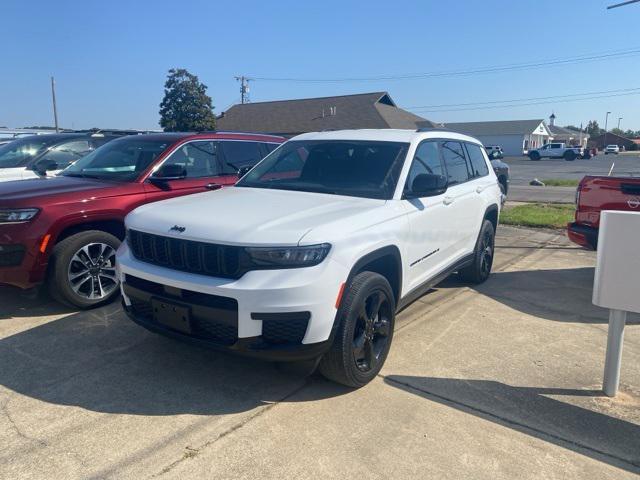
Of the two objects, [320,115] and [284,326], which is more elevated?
[320,115]

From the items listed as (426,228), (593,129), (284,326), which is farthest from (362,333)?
(593,129)

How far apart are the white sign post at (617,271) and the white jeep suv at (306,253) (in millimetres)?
1323

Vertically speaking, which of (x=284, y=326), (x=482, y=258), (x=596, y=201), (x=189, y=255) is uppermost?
(x=596, y=201)

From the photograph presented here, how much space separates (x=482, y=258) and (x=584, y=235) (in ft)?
3.80

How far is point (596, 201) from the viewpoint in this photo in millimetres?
5805

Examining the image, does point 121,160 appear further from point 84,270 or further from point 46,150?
point 46,150

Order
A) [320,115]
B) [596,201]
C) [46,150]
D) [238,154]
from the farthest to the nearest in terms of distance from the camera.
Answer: [320,115], [46,150], [238,154], [596,201]

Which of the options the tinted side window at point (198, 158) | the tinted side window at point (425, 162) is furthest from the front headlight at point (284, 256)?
the tinted side window at point (198, 158)

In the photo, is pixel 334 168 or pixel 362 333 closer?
pixel 362 333

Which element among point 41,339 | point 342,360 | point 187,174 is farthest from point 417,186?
point 41,339

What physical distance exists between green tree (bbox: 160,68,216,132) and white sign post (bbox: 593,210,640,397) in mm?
45794

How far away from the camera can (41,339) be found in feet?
14.5

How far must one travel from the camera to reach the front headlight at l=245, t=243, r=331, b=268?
314 centimetres

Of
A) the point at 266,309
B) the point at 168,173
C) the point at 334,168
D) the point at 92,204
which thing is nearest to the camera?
the point at 266,309
